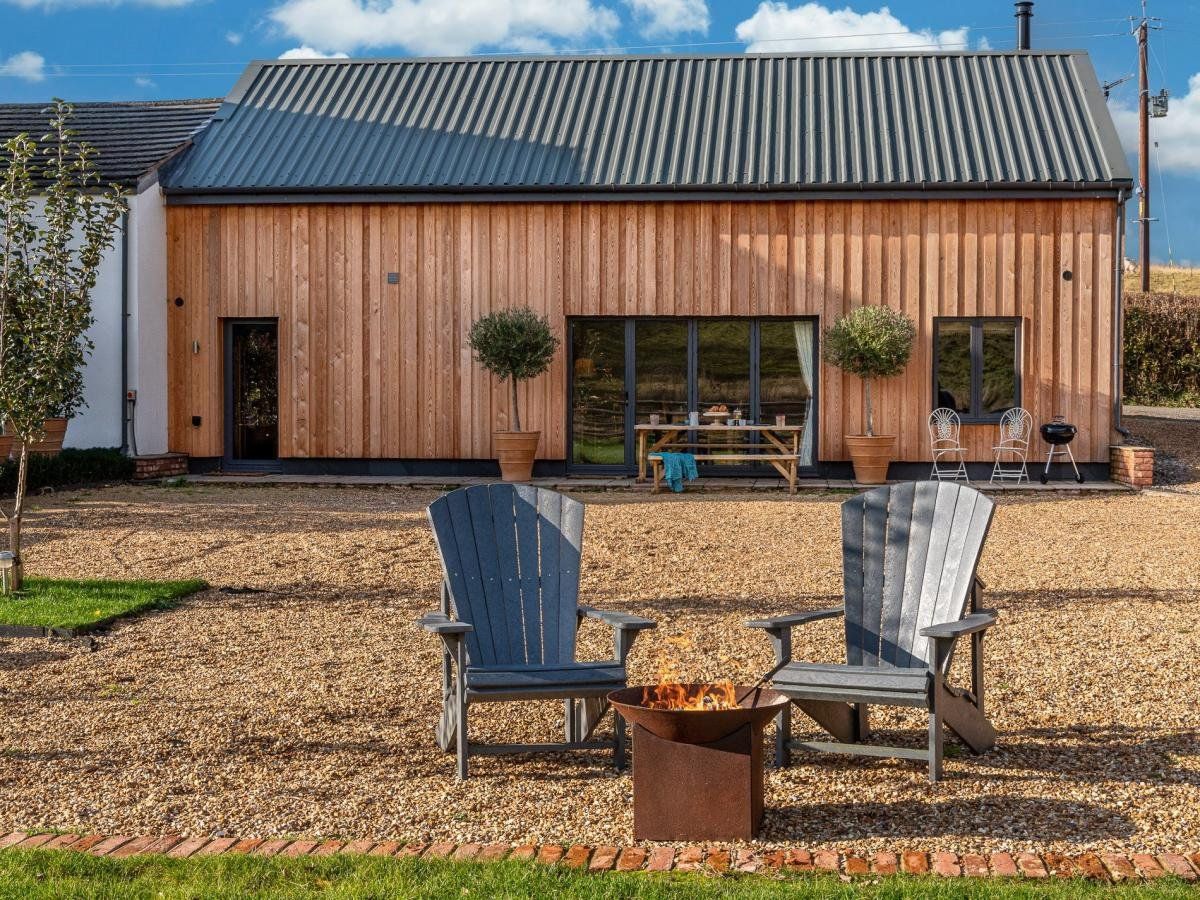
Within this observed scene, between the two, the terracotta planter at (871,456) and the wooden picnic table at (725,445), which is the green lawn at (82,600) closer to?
the wooden picnic table at (725,445)

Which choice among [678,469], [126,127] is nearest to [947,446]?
[678,469]

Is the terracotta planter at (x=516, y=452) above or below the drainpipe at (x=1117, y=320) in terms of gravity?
below

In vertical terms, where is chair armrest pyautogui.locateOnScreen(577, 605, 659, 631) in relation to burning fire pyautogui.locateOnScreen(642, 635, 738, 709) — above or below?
above

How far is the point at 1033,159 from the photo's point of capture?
14.8 metres

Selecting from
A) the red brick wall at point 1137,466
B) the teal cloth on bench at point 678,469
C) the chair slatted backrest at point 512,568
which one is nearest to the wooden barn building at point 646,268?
the red brick wall at point 1137,466

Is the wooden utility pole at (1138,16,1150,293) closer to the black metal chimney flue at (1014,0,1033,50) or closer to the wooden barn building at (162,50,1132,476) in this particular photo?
the black metal chimney flue at (1014,0,1033,50)

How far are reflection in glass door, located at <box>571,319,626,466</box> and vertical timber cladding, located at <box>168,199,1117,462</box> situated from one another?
24 centimetres

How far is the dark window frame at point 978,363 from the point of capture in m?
14.6

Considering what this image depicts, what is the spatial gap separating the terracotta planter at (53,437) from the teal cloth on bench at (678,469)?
6605mm

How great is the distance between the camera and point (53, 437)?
14.3 metres

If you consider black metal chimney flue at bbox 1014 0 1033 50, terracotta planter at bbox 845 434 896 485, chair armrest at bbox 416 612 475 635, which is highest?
black metal chimney flue at bbox 1014 0 1033 50

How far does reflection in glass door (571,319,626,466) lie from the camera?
1508cm

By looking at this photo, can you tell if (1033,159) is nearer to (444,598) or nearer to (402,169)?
(402,169)

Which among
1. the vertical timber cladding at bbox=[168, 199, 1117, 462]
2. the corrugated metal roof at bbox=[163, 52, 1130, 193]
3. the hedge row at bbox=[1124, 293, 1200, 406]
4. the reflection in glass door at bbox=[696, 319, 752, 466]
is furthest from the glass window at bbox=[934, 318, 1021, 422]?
the hedge row at bbox=[1124, 293, 1200, 406]
